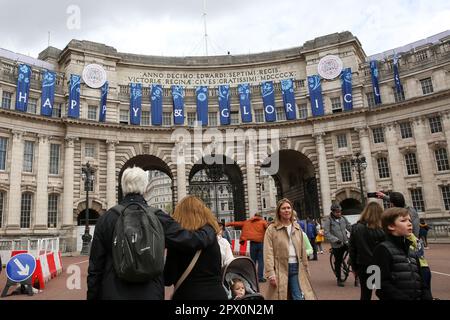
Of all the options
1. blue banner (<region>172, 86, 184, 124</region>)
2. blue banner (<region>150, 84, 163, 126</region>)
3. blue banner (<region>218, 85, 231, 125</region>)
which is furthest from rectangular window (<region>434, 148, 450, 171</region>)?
blue banner (<region>150, 84, 163, 126</region>)

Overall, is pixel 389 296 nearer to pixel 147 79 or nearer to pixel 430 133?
pixel 430 133

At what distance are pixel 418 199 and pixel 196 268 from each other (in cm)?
3325

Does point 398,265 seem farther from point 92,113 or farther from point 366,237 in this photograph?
point 92,113

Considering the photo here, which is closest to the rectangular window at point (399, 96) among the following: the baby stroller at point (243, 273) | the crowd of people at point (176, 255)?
the crowd of people at point (176, 255)

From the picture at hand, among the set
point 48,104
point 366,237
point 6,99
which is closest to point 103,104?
point 48,104

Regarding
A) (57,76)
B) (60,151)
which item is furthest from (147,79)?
(60,151)

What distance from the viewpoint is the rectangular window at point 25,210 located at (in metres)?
30.0

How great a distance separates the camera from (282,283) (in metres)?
5.79

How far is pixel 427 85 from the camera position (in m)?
33.2

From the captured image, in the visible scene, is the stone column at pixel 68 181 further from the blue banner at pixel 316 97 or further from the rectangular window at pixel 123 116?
the blue banner at pixel 316 97
